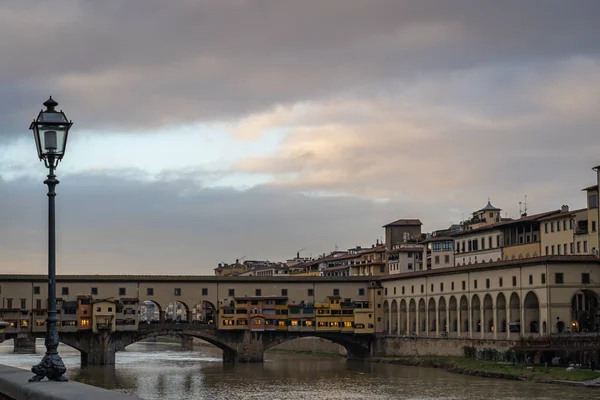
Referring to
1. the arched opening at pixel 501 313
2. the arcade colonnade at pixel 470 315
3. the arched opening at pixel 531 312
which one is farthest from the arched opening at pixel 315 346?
the arched opening at pixel 531 312

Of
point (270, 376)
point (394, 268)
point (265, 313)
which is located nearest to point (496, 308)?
point (270, 376)

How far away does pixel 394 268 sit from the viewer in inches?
4840

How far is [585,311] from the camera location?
76.3 meters

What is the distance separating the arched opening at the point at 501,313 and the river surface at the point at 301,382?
6589 mm

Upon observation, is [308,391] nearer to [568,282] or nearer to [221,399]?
[221,399]

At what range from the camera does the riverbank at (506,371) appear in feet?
206

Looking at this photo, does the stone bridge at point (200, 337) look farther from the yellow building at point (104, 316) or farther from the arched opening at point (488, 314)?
the arched opening at point (488, 314)

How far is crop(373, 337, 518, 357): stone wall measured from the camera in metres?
80.8

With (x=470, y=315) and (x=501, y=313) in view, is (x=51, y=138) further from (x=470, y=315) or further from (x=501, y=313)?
(x=470, y=315)

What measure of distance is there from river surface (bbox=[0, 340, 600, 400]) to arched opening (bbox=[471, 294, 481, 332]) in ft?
23.2

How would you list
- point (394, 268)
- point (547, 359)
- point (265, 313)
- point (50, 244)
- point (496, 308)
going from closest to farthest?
point (50, 244) → point (547, 359) → point (496, 308) → point (265, 313) → point (394, 268)

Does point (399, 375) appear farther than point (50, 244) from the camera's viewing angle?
Yes

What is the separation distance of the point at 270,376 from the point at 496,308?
1990 centimetres

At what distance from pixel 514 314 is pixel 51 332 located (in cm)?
6837
